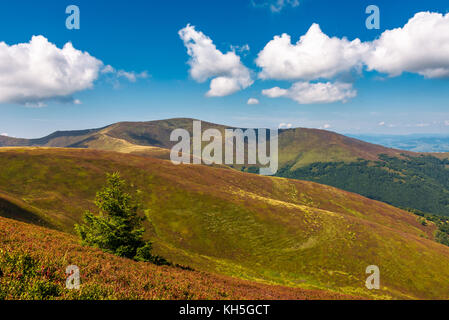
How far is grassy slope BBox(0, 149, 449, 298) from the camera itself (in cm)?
5141

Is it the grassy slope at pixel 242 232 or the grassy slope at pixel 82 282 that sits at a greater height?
the grassy slope at pixel 82 282

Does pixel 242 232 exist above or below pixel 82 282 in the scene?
below

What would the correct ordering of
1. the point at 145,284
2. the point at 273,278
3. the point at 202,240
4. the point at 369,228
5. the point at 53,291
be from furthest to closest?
the point at 369,228, the point at 202,240, the point at 273,278, the point at 145,284, the point at 53,291

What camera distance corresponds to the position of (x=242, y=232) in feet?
214

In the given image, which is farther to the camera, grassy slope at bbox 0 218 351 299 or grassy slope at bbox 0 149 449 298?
grassy slope at bbox 0 149 449 298

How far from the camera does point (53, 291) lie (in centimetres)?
770

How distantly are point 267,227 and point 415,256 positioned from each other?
4488 cm

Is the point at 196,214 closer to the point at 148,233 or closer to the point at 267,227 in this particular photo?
the point at 148,233

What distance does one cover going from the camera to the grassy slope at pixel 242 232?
5141 centimetres

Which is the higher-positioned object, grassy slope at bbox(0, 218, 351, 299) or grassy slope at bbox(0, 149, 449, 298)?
grassy slope at bbox(0, 218, 351, 299)

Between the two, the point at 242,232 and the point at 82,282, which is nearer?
the point at 82,282

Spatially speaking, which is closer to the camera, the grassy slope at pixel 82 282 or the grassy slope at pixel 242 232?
the grassy slope at pixel 82 282

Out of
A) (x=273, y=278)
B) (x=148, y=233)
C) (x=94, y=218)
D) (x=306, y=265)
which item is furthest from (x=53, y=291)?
(x=306, y=265)
